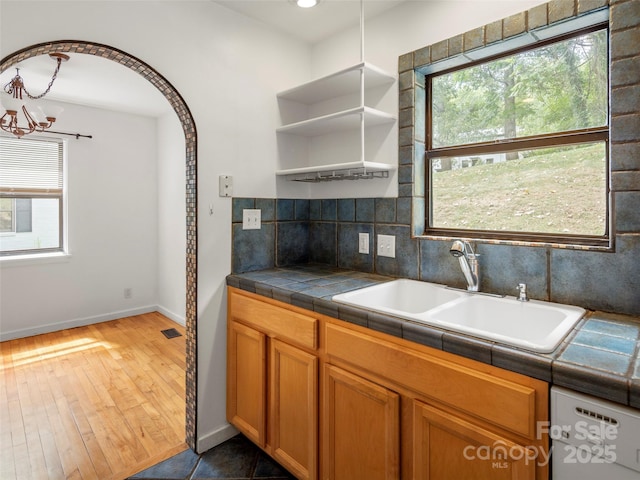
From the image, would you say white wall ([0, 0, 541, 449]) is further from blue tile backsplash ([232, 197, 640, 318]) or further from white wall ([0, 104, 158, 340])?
white wall ([0, 104, 158, 340])

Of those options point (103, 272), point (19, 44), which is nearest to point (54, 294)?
point (103, 272)

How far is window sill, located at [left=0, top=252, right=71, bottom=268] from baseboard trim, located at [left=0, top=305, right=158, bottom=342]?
646mm

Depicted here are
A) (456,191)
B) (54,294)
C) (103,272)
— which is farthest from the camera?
(103,272)

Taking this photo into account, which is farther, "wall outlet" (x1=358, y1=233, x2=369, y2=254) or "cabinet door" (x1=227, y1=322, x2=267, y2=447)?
"wall outlet" (x1=358, y1=233, x2=369, y2=254)

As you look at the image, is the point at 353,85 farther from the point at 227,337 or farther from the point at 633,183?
the point at 227,337

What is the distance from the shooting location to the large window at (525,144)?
56.0 inches

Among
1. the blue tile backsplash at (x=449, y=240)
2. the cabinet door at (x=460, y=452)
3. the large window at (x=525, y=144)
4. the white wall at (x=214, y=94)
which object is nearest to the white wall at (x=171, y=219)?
the white wall at (x=214, y=94)

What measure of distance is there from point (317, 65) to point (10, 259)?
3.41m

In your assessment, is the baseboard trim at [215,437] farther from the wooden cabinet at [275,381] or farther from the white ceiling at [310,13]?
the white ceiling at [310,13]

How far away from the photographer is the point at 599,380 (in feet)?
2.62

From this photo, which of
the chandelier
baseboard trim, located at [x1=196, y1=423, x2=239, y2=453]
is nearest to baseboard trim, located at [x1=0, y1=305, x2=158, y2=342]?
the chandelier

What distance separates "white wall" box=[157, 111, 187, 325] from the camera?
3850 mm

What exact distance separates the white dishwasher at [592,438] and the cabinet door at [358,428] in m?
0.47

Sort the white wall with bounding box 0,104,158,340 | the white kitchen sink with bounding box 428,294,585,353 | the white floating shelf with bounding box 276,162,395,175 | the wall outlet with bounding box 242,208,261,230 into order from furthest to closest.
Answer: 1. the white wall with bounding box 0,104,158,340
2. the wall outlet with bounding box 242,208,261,230
3. the white floating shelf with bounding box 276,162,395,175
4. the white kitchen sink with bounding box 428,294,585,353
